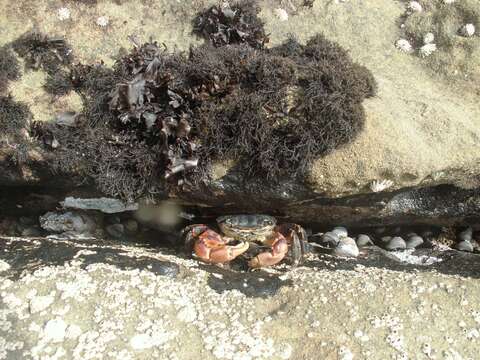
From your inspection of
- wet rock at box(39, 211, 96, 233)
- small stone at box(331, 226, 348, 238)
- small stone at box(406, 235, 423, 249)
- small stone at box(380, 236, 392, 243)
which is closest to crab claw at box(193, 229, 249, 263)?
small stone at box(331, 226, 348, 238)

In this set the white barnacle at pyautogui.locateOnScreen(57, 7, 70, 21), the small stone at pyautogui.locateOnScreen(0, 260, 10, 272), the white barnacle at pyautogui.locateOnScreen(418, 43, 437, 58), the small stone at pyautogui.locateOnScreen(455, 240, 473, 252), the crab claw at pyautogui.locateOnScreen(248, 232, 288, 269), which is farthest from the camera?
the white barnacle at pyautogui.locateOnScreen(418, 43, 437, 58)

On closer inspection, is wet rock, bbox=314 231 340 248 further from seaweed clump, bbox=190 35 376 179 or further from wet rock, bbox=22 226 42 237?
wet rock, bbox=22 226 42 237

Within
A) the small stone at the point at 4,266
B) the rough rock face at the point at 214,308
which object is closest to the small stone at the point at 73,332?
the rough rock face at the point at 214,308

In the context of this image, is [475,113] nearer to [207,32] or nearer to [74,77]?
[207,32]

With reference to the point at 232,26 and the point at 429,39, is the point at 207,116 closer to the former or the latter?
the point at 232,26

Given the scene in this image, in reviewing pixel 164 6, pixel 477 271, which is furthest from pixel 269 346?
pixel 164 6

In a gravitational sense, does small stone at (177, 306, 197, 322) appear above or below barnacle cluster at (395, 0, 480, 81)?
below

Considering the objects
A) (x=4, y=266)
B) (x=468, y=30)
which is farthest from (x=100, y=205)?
(x=468, y=30)
